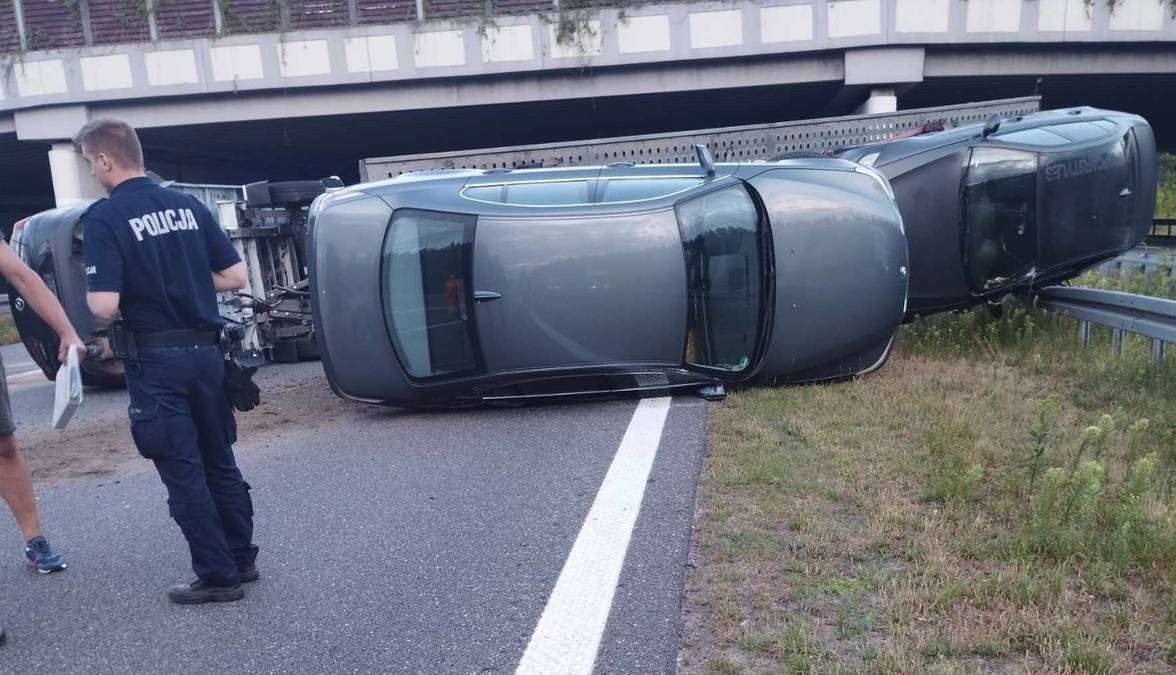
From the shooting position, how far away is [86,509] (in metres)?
5.03

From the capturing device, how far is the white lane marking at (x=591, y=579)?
291cm

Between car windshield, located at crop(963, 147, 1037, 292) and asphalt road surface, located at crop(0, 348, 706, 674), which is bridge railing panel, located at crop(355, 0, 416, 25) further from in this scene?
asphalt road surface, located at crop(0, 348, 706, 674)

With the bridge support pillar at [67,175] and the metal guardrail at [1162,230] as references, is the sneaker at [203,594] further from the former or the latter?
the metal guardrail at [1162,230]

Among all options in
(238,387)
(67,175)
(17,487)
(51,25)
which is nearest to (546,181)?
(238,387)

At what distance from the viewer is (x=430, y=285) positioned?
6574 mm

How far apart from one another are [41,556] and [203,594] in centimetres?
102

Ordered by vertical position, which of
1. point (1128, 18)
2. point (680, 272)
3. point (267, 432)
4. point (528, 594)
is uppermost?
point (1128, 18)

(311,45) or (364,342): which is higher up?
(311,45)

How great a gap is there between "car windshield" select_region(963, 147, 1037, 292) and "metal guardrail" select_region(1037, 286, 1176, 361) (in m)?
0.53

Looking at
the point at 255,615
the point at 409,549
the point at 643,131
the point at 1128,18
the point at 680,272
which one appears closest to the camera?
the point at 255,615

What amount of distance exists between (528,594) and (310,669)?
0.86 metres

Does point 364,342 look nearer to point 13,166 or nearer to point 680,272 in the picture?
point 680,272

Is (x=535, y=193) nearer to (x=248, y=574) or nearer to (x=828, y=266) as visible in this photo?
(x=828, y=266)

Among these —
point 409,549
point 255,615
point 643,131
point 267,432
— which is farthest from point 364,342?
point 643,131
